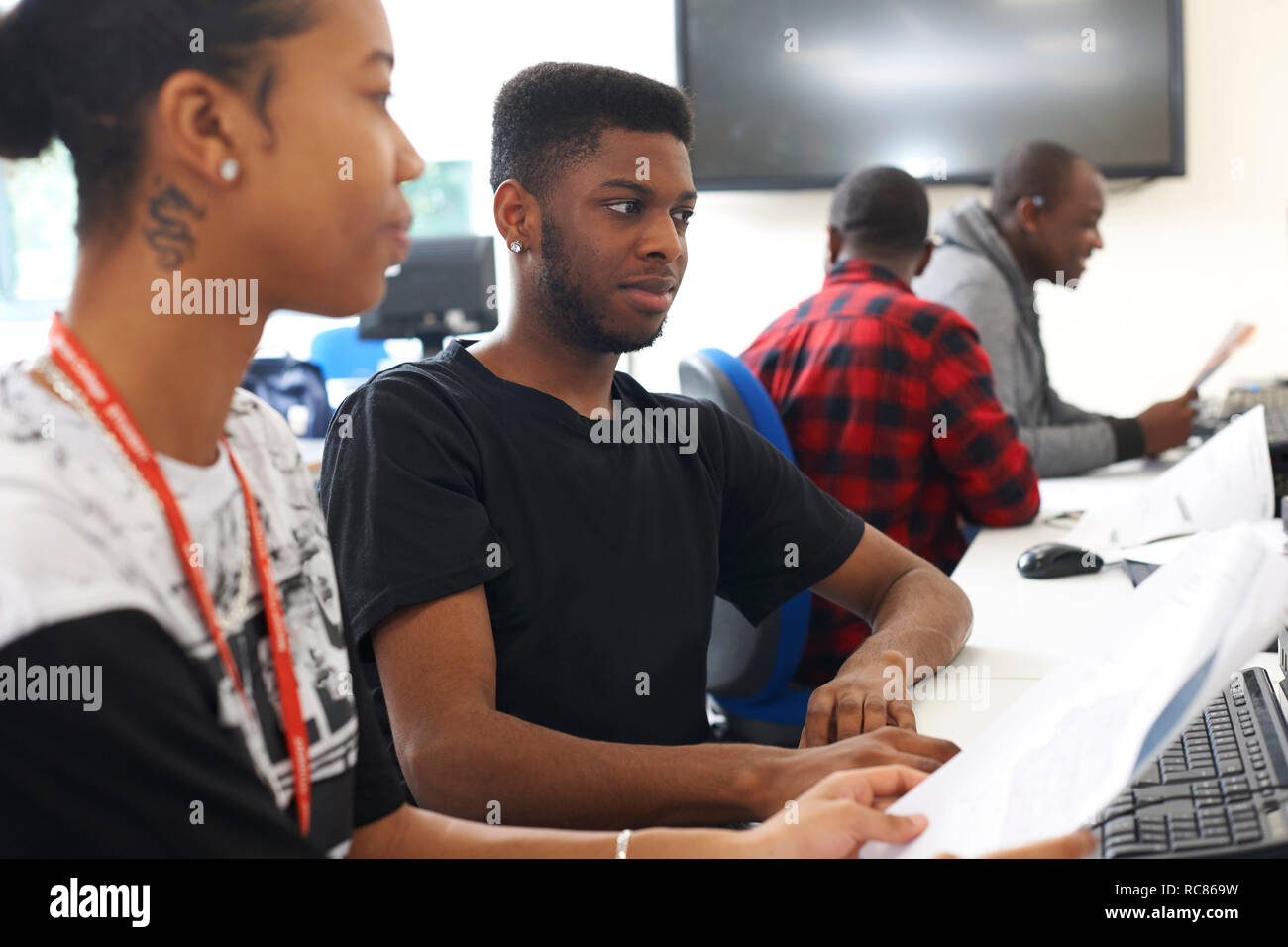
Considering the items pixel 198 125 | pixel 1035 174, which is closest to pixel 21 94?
pixel 198 125

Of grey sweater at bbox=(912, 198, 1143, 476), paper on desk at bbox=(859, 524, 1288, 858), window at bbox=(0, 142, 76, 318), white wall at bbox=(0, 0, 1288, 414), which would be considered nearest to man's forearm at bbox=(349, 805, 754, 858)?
paper on desk at bbox=(859, 524, 1288, 858)

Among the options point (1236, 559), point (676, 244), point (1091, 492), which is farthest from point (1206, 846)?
point (1091, 492)

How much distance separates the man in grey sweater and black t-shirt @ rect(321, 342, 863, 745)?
1.45m

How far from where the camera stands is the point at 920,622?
1250mm

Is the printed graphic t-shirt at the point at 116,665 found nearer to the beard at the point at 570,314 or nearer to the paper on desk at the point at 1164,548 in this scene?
the beard at the point at 570,314

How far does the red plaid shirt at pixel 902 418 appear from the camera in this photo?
192cm

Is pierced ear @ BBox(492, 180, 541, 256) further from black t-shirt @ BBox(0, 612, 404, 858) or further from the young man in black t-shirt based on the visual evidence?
black t-shirt @ BBox(0, 612, 404, 858)

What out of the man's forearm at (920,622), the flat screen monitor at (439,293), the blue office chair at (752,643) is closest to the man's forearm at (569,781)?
the man's forearm at (920,622)

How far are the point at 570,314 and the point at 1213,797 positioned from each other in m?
0.75

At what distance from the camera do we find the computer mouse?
1577 mm

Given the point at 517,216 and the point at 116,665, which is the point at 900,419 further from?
the point at 116,665

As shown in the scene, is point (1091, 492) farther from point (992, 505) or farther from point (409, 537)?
point (409, 537)

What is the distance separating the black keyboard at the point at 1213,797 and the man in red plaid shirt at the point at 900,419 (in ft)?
3.20

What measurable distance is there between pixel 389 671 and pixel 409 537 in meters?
0.12
